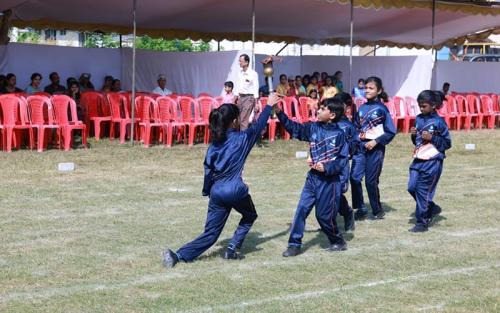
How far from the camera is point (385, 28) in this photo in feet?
81.3

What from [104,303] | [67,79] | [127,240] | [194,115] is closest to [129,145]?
[194,115]

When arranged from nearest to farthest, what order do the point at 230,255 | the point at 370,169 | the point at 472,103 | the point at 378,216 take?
the point at 230,255, the point at 370,169, the point at 378,216, the point at 472,103

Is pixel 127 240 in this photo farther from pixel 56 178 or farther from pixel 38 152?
pixel 38 152

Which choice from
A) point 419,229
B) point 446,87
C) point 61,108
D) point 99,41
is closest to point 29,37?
point 99,41

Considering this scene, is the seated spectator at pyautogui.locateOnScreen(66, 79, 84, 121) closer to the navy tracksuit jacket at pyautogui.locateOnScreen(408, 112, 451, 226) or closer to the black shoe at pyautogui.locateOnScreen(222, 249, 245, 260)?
the navy tracksuit jacket at pyautogui.locateOnScreen(408, 112, 451, 226)

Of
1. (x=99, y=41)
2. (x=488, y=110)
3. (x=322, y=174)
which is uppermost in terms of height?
(x=99, y=41)

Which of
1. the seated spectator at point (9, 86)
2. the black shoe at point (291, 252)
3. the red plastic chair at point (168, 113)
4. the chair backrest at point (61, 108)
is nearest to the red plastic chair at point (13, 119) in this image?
the chair backrest at point (61, 108)

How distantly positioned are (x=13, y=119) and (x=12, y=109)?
0.57 ft

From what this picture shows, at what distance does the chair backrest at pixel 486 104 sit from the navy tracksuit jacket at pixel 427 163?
14.1 m

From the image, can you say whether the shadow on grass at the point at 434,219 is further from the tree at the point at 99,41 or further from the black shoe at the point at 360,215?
the tree at the point at 99,41

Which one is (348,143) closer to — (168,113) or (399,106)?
(168,113)

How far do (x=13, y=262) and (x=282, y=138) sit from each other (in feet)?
37.1

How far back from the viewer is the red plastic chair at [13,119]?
14.4 meters

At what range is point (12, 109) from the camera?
47.5 feet
